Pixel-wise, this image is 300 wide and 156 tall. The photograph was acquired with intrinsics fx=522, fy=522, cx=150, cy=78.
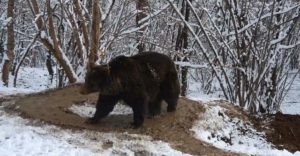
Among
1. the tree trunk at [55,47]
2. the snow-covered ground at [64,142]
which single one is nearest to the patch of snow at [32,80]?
the tree trunk at [55,47]

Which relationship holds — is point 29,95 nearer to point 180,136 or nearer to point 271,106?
point 180,136

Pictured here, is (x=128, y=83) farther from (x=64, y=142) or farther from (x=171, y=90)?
(x=64, y=142)

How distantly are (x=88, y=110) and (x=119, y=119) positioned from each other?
23.4 inches

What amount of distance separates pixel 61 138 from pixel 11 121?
99 cm

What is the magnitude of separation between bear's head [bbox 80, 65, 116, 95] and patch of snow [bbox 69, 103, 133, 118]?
2.57 ft

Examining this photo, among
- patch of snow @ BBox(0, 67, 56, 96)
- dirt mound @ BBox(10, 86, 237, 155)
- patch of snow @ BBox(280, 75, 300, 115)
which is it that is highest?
dirt mound @ BBox(10, 86, 237, 155)

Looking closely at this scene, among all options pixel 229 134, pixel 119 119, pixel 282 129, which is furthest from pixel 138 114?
pixel 282 129

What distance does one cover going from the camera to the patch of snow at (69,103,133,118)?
748cm

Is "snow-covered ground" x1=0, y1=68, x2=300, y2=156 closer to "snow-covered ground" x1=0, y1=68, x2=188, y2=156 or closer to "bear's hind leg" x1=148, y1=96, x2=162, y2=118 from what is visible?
"snow-covered ground" x1=0, y1=68, x2=188, y2=156

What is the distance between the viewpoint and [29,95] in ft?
27.1

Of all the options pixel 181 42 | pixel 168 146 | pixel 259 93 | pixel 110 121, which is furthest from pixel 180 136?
pixel 181 42

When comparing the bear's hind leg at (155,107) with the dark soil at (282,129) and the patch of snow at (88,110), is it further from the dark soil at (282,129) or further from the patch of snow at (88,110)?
the dark soil at (282,129)

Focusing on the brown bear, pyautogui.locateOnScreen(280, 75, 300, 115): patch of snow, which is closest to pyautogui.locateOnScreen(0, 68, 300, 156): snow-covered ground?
the brown bear

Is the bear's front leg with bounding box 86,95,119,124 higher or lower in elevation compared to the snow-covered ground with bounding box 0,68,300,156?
higher
